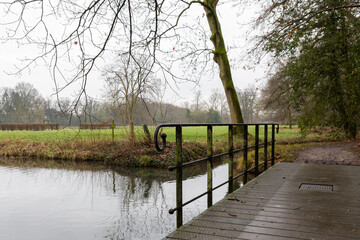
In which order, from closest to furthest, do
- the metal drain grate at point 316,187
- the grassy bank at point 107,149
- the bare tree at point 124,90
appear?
the metal drain grate at point 316,187 → the bare tree at point 124,90 → the grassy bank at point 107,149

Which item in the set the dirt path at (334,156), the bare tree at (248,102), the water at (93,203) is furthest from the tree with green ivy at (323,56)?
the bare tree at (248,102)

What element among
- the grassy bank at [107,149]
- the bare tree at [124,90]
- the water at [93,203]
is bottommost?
the water at [93,203]

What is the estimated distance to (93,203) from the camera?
7.10m

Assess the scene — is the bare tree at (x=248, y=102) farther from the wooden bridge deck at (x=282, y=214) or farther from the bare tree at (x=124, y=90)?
the wooden bridge deck at (x=282, y=214)

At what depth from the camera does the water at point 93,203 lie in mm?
5273

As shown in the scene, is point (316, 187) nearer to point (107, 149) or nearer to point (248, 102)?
point (107, 149)

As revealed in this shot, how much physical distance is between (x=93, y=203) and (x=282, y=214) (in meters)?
4.92

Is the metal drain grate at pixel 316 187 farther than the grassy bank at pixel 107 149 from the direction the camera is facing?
No

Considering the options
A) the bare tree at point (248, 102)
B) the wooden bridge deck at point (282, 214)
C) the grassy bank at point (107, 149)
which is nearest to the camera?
the wooden bridge deck at point (282, 214)

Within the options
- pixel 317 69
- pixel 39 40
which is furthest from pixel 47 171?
pixel 317 69

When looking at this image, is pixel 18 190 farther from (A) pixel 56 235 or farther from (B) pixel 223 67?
(B) pixel 223 67

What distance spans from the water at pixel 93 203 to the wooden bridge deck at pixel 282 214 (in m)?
1.81

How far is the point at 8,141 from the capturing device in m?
18.2

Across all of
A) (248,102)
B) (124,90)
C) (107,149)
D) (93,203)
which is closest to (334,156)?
(124,90)
